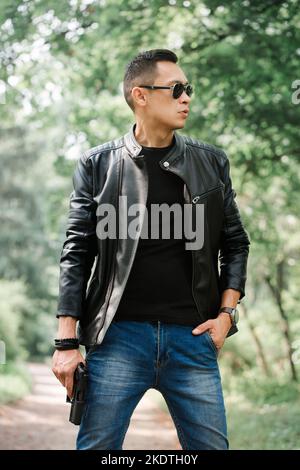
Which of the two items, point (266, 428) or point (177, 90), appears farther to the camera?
point (266, 428)

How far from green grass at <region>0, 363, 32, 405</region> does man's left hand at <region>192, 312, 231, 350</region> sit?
10732mm

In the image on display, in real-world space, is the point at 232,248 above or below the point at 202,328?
above

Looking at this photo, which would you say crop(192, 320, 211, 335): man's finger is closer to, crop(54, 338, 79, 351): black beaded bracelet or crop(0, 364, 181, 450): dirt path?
crop(54, 338, 79, 351): black beaded bracelet

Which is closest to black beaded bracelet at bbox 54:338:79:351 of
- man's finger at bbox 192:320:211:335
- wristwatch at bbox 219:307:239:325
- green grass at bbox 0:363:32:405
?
man's finger at bbox 192:320:211:335

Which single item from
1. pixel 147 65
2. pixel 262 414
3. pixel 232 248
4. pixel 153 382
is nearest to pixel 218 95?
pixel 262 414

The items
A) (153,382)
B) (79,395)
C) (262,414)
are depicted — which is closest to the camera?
(79,395)

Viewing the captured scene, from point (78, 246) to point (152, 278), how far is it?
1.30 feet

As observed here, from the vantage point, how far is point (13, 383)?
1628 cm

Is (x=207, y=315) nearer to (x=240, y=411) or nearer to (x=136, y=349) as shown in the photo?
(x=136, y=349)

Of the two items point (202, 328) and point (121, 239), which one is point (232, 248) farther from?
point (121, 239)

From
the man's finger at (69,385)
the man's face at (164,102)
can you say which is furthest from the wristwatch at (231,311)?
the man's face at (164,102)

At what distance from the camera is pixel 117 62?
918 cm

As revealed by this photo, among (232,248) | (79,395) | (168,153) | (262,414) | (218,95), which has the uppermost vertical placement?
(218,95)

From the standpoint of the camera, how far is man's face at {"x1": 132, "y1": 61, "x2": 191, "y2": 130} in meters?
3.32
